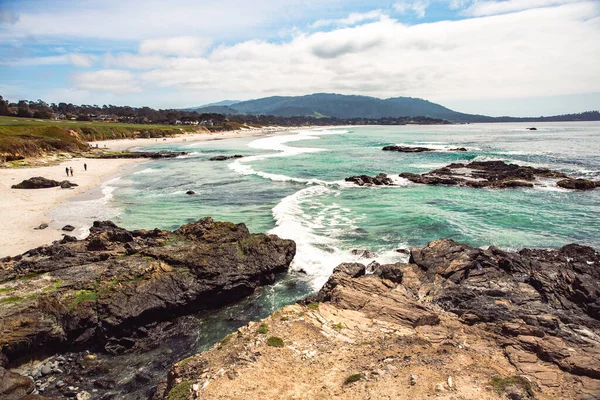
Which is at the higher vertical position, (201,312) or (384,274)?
(384,274)

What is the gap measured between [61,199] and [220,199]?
14.0 metres

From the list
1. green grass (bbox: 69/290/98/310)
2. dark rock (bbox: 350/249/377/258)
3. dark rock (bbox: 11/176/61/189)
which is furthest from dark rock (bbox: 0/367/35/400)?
dark rock (bbox: 11/176/61/189)

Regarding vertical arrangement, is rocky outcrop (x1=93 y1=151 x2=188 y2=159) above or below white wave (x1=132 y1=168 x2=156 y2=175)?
above

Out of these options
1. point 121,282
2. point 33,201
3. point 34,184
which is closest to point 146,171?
point 34,184

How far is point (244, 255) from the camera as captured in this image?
16.4m

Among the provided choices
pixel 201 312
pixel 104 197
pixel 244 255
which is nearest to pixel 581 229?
pixel 244 255

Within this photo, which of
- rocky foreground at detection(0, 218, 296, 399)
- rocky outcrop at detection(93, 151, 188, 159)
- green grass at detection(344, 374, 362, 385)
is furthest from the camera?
rocky outcrop at detection(93, 151, 188, 159)

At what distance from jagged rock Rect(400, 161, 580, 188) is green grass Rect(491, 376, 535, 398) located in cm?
3371

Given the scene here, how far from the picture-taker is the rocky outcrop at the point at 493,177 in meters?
36.8

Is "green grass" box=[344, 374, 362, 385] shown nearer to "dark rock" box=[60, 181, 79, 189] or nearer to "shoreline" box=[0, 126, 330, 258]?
"shoreline" box=[0, 126, 330, 258]

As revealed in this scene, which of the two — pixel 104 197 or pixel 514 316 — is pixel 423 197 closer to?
pixel 514 316

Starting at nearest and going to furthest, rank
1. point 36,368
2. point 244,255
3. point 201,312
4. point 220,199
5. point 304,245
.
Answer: point 36,368
point 201,312
point 244,255
point 304,245
point 220,199

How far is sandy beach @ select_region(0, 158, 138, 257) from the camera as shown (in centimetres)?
1945

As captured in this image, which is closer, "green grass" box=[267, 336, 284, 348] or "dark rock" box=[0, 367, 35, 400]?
"dark rock" box=[0, 367, 35, 400]
